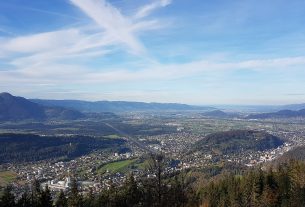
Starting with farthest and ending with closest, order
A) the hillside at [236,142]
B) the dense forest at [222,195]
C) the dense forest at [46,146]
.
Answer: the hillside at [236,142]
the dense forest at [46,146]
the dense forest at [222,195]

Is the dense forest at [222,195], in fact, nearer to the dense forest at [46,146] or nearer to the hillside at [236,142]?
the dense forest at [46,146]

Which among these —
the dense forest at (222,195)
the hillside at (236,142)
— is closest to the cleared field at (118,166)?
the hillside at (236,142)

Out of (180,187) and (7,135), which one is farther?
(7,135)


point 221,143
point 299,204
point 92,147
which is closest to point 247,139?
point 221,143

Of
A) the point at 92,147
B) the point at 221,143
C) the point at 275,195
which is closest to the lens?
the point at 275,195

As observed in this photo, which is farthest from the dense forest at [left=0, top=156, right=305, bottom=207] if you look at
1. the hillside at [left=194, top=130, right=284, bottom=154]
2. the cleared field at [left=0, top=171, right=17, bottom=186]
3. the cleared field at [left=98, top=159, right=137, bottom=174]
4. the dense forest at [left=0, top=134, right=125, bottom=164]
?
the hillside at [left=194, top=130, right=284, bottom=154]

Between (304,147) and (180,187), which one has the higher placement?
(180,187)

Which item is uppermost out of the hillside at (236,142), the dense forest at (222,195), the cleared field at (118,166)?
the dense forest at (222,195)

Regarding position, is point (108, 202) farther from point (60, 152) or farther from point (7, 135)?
point (7, 135)
